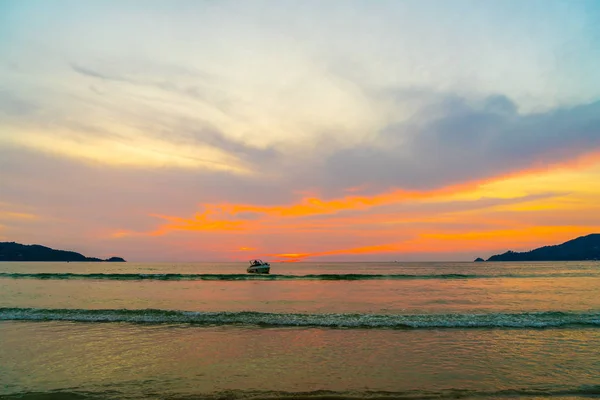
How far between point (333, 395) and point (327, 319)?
1159 centimetres

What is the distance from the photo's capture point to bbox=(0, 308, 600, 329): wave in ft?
64.0

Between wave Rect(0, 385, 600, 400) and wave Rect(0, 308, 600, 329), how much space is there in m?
9.19

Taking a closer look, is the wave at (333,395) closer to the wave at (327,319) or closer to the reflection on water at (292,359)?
the reflection on water at (292,359)

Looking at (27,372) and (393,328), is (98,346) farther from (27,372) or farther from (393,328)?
(393,328)

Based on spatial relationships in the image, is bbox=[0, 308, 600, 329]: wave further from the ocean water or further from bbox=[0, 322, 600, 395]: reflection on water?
bbox=[0, 322, 600, 395]: reflection on water

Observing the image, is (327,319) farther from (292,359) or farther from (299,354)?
(292,359)

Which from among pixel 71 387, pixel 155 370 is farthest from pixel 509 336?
pixel 71 387

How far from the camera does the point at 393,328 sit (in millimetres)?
18750

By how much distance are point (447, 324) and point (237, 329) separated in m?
11.1

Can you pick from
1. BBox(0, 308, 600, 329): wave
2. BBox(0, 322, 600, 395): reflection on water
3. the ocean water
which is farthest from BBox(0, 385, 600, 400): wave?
BBox(0, 308, 600, 329): wave

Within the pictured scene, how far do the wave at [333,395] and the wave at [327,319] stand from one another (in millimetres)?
9189

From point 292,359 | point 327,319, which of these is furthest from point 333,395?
point 327,319

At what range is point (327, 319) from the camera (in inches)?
826

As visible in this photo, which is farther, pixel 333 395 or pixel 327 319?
pixel 327 319
